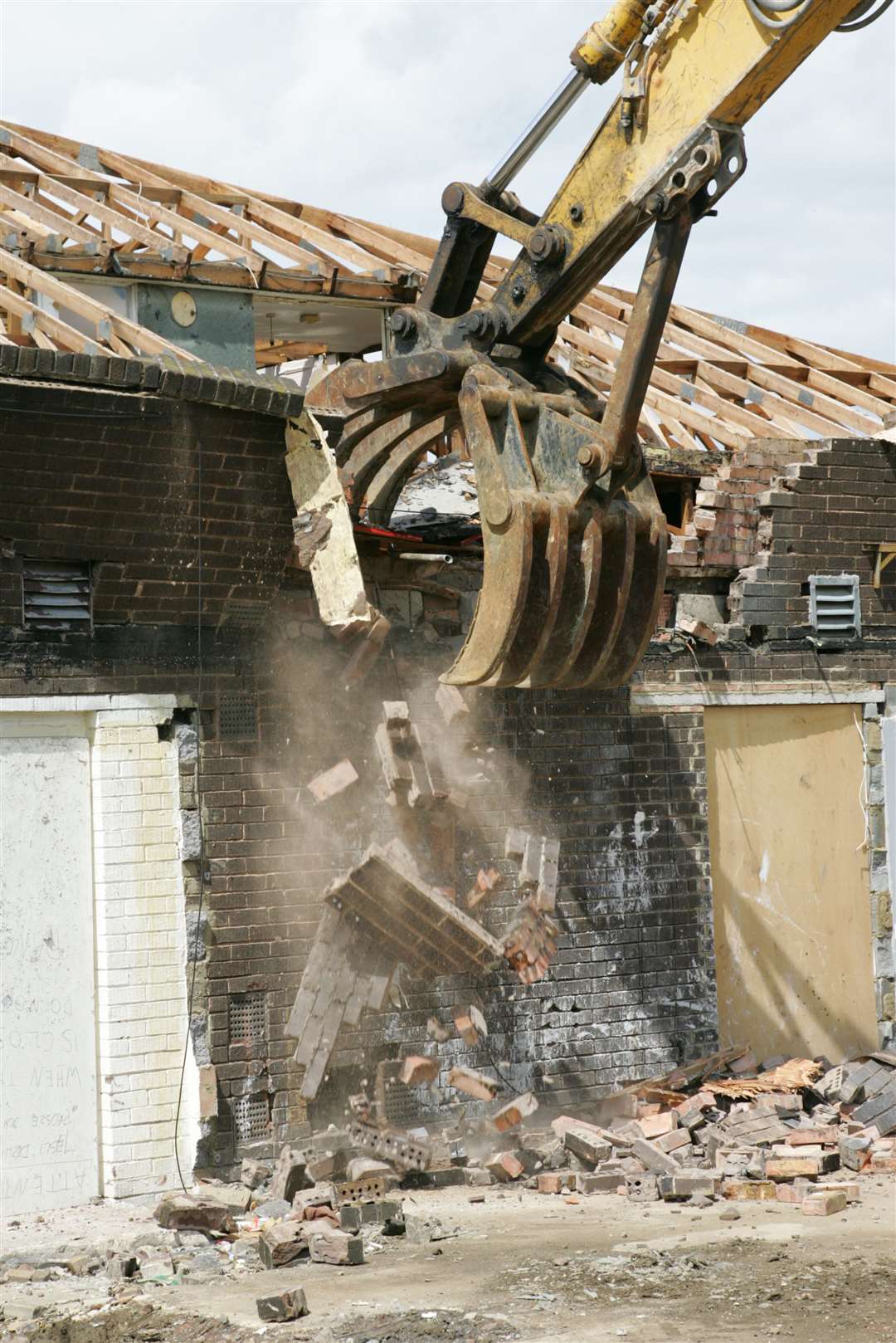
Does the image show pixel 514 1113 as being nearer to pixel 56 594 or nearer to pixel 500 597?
pixel 500 597

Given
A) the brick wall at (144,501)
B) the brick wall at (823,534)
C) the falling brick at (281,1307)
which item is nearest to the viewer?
the falling brick at (281,1307)

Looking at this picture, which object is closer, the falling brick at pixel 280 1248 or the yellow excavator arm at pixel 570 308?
the yellow excavator arm at pixel 570 308

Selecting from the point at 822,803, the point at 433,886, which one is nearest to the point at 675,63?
the point at 433,886

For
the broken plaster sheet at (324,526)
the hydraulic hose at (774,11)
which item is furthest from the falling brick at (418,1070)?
the hydraulic hose at (774,11)

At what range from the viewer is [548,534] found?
8336 mm

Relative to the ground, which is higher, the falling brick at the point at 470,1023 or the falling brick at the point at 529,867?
the falling brick at the point at 529,867

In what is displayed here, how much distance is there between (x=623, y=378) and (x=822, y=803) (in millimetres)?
5496

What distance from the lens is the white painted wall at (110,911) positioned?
985cm

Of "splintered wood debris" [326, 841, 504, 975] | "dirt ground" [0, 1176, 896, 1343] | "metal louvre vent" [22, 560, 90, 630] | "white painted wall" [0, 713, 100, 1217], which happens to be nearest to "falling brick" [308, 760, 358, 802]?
"splintered wood debris" [326, 841, 504, 975]

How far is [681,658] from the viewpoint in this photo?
1232 centimetres

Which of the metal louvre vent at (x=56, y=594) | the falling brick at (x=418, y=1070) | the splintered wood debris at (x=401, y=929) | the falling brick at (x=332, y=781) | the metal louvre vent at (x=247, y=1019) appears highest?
the metal louvre vent at (x=56, y=594)

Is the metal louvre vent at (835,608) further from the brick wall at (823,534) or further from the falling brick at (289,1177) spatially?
the falling brick at (289,1177)

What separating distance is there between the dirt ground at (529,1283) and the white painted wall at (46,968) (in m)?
0.35

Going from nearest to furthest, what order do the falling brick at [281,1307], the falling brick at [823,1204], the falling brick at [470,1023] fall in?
the falling brick at [281,1307]
the falling brick at [823,1204]
the falling brick at [470,1023]
